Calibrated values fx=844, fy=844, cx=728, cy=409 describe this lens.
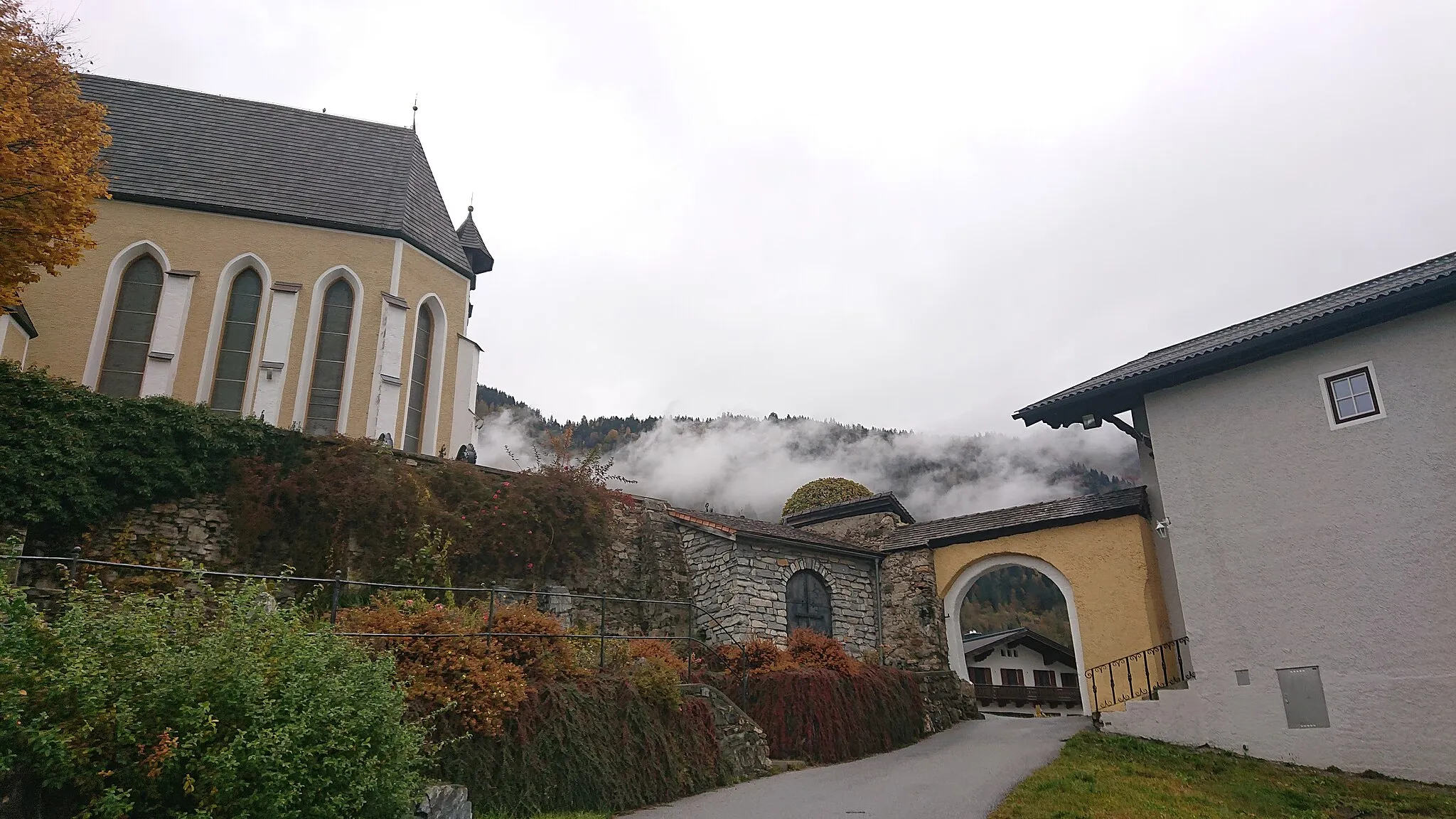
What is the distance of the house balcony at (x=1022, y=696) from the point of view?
29.1 meters

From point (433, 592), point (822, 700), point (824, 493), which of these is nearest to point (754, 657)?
point (822, 700)

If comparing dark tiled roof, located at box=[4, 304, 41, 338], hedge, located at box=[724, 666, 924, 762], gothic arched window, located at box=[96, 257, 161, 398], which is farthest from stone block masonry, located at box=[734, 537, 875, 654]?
dark tiled roof, located at box=[4, 304, 41, 338]

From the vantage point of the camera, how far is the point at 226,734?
5750 mm

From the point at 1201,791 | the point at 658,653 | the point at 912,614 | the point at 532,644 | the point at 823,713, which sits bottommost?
the point at 1201,791

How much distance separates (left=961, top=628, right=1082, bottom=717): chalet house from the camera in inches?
1147

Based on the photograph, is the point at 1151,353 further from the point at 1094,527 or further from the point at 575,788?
the point at 575,788

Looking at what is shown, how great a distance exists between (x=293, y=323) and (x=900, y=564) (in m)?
14.3

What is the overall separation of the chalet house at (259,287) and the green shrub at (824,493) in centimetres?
1074

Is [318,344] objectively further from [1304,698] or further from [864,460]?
[864,460]

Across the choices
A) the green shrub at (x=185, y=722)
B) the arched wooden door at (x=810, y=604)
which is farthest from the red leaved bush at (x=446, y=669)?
the arched wooden door at (x=810, y=604)

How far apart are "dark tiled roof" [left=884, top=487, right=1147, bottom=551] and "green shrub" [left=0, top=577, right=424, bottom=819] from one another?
14.2 meters

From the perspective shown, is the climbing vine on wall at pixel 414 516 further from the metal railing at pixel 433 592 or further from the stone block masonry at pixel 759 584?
the stone block masonry at pixel 759 584

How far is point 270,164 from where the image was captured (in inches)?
780

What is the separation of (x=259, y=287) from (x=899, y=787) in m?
16.1
